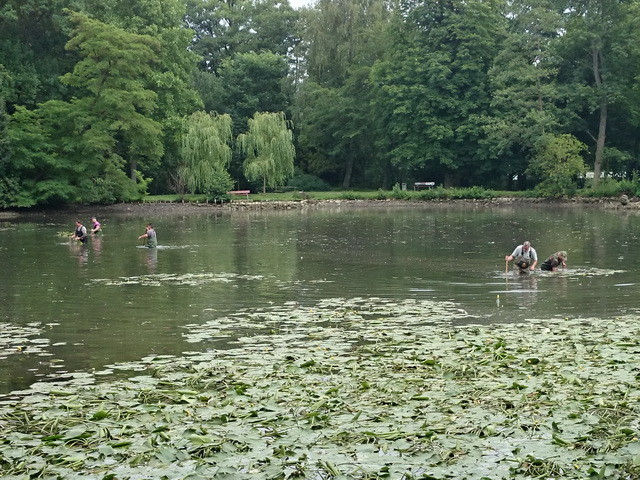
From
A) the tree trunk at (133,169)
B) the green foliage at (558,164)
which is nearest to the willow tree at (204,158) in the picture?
the tree trunk at (133,169)

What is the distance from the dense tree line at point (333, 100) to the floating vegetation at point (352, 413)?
164 ft

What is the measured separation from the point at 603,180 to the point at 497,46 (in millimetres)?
15125

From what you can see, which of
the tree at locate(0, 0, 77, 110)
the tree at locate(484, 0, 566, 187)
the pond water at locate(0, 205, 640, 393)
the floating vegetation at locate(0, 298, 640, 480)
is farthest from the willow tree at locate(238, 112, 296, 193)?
the floating vegetation at locate(0, 298, 640, 480)

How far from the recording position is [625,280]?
78.5 feet

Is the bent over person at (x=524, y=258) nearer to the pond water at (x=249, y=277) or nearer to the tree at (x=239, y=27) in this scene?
the pond water at (x=249, y=277)

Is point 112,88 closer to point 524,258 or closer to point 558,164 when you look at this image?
point 558,164

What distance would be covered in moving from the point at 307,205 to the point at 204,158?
876cm

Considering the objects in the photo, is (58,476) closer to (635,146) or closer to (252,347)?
(252,347)

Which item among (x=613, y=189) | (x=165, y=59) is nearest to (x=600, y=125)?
(x=613, y=189)

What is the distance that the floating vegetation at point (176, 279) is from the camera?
2450cm

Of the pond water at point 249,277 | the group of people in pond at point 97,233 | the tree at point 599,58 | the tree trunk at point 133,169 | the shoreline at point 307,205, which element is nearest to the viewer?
the pond water at point 249,277

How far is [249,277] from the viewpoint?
2572cm

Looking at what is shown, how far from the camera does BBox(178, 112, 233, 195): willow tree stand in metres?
67.5

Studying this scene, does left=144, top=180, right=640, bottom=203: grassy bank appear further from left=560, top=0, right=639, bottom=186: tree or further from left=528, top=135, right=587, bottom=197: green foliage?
left=560, top=0, right=639, bottom=186: tree
